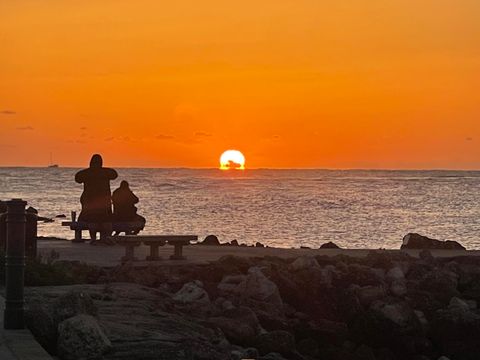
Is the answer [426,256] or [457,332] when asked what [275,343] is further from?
[426,256]

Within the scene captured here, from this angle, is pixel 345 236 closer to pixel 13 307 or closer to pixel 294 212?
pixel 294 212

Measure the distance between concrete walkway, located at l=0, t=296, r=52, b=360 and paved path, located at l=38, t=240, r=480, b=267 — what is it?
8.73 m

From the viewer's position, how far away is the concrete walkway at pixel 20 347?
1052cm

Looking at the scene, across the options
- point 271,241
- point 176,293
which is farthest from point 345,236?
point 176,293

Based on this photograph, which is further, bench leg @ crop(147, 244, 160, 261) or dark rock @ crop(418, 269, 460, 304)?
bench leg @ crop(147, 244, 160, 261)

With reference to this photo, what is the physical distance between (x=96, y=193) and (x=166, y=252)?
3.00m

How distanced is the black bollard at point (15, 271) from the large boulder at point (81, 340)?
0.98 metres

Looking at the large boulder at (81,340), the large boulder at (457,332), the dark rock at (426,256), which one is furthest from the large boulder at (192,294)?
the dark rock at (426,256)

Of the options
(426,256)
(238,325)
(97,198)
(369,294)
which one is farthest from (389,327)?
(97,198)

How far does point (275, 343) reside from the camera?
15.4 metres

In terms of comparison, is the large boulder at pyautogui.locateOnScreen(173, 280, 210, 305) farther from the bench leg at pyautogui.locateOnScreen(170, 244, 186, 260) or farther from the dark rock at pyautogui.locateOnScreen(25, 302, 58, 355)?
the dark rock at pyautogui.locateOnScreen(25, 302, 58, 355)

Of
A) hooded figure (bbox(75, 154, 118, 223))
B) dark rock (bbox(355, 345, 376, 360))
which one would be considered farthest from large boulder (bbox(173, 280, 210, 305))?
hooded figure (bbox(75, 154, 118, 223))

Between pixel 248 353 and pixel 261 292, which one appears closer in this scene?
pixel 248 353

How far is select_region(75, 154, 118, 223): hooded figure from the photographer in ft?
84.6
